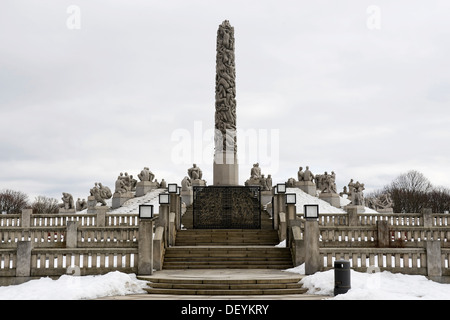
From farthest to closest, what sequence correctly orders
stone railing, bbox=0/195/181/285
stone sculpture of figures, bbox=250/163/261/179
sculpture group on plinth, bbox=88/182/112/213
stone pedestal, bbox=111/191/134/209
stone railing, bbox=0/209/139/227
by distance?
stone sculpture of figures, bbox=250/163/261/179 < stone pedestal, bbox=111/191/134/209 < sculpture group on plinth, bbox=88/182/112/213 < stone railing, bbox=0/209/139/227 < stone railing, bbox=0/195/181/285

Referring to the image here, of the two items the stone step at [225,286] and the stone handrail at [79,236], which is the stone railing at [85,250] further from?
the stone step at [225,286]

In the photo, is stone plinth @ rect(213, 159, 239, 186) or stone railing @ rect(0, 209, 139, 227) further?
stone plinth @ rect(213, 159, 239, 186)

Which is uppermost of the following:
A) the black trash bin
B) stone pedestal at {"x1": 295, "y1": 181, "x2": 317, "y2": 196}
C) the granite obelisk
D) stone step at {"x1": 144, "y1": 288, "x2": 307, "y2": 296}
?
the granite obelisk

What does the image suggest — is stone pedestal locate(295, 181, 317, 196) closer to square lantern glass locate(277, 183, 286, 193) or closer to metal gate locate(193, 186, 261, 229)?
metal gate locate(193, 186, 261, 229)

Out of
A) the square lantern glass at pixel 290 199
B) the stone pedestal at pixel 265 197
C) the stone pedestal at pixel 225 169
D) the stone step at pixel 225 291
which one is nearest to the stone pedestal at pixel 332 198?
the stone pedestal at pixel 265 197

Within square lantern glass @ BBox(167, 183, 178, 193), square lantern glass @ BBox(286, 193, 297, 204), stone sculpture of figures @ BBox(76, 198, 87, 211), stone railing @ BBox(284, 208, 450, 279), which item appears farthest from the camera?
stone sculpture of figures @ BBox(76, 198, 87, 211)

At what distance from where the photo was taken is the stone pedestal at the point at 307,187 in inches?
1998

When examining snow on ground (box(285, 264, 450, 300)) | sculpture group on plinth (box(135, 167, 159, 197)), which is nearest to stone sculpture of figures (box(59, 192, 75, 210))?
sculpture group on plinth (box(135, 167, 159, 197))

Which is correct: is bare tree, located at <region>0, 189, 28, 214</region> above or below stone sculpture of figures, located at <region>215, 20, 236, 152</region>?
below

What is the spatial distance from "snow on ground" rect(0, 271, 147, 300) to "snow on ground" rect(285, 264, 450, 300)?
511cm

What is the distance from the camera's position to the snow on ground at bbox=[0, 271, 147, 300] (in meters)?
14.8

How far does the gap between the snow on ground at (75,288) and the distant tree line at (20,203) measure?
7390cm

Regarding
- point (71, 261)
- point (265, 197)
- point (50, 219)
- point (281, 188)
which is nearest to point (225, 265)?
point (71, 261)
